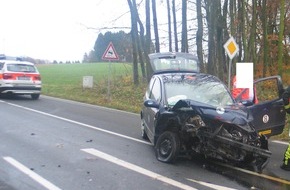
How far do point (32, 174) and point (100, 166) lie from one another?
1152 mm

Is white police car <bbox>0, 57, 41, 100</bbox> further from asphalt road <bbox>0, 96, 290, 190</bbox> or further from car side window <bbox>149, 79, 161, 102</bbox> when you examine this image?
car side window <bbox>149, 79, 161, 102</bbox>

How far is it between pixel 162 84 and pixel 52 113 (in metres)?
7.14

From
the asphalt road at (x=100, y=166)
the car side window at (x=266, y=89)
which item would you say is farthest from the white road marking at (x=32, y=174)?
the car side window at (x=266, y=89)

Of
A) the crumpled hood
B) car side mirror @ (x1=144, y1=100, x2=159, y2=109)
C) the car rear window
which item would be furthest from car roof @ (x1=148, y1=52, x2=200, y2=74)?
the car rear window

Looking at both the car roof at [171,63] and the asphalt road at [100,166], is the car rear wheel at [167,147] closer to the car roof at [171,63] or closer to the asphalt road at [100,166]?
the asphalt road at [100,166]

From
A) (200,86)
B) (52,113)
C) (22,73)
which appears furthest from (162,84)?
(22,73)

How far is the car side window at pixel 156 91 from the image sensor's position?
8215mm

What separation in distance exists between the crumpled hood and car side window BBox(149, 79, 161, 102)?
108cm

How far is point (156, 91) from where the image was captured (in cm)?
855

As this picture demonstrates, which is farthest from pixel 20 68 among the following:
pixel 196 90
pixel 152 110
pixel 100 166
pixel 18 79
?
pixel 100 166

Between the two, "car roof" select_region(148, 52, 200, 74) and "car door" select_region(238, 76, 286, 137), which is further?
"car roof" select_region(148, 52, 200, 74)

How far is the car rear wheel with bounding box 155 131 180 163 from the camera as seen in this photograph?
22.9 feet

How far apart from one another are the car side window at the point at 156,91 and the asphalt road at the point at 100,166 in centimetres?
107

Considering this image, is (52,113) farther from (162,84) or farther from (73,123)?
(162,84)
